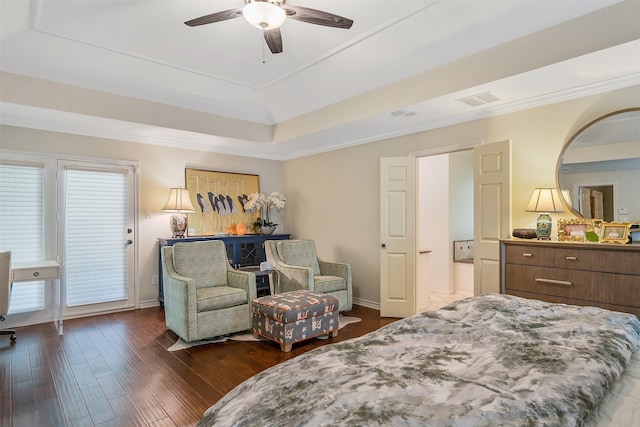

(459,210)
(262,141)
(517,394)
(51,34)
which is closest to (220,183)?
(262,141)

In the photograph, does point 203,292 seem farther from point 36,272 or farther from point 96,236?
point 96,236

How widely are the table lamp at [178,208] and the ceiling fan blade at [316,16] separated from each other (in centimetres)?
334

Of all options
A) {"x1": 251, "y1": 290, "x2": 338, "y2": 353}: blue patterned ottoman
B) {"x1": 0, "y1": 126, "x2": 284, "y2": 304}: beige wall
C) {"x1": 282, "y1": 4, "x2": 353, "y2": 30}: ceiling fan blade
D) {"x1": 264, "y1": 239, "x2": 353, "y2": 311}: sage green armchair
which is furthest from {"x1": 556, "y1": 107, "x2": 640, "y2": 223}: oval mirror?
{"x1": 0, "y1": 126, "x2": 284, "y2": 304}: beige wall

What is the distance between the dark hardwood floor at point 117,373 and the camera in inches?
93.7

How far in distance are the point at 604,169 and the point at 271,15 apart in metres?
3.08

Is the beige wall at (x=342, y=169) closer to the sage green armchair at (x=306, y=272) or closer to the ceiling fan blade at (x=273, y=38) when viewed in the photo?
the sage green armchair at (x=306, y=272)

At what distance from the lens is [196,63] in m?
3.95

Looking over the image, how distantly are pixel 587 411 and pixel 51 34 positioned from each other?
4.44 meters

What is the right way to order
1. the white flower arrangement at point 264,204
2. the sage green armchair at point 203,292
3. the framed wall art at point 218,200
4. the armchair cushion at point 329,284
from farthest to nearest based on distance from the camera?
the white flower arrangement at point 264,204 → the framed wall art at point 218,200 → the armchair cushion at point 329,284 → the sage green armchair at point 203,292

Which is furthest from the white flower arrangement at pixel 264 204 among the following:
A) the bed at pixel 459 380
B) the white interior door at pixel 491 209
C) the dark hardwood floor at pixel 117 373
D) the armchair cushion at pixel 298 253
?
the bed at pixel 459 380

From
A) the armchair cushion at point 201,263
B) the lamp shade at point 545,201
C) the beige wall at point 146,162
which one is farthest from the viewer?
the beige wall at point 146,162

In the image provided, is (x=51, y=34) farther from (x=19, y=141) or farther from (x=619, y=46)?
(x=619, y=46)

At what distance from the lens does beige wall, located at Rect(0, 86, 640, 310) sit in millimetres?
3508

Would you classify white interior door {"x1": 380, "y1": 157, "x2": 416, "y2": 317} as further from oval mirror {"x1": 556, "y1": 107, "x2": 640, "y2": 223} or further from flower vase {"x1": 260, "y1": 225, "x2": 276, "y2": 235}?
flower vase {"x1": 260, "y1": 225, "x2": 276, "y2": 235}
